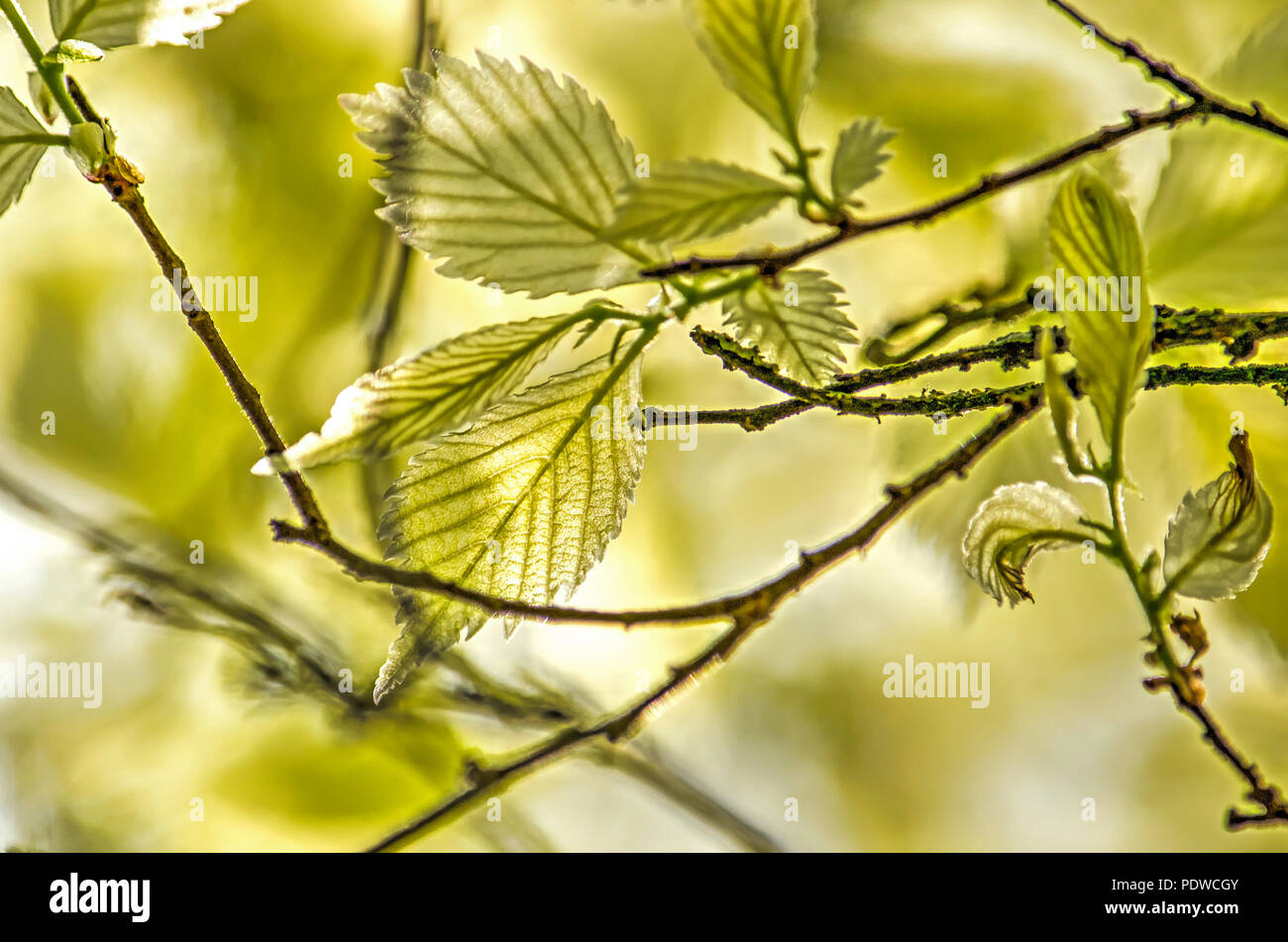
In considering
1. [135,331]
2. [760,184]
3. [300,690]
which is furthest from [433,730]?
[760,184]

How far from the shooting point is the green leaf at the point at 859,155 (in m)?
0.13

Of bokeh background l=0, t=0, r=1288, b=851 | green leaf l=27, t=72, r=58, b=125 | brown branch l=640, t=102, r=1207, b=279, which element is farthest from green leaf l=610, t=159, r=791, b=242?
bokeh background l=0, t=0, r=1288, b=851

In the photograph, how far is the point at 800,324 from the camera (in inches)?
6.2

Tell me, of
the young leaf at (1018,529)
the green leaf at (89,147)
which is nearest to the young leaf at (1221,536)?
the young leaf at (1018,529)

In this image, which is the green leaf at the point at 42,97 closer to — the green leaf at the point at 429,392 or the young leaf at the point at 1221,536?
the green leaf at the point at 429,392

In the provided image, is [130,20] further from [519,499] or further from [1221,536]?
[1221,536]

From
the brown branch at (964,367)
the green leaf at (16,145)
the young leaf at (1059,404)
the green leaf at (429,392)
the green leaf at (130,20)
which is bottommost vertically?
the young leaf at (1059,404)

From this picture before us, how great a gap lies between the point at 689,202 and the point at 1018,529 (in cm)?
8

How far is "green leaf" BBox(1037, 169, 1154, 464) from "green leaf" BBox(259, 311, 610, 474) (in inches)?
2.9

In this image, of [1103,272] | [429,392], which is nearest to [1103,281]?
[1103,272]

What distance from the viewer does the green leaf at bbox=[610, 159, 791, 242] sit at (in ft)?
0.40

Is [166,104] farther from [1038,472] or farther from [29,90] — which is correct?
[1038,472]

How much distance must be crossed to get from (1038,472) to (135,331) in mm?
437

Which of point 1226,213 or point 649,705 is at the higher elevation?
point 1226,213
